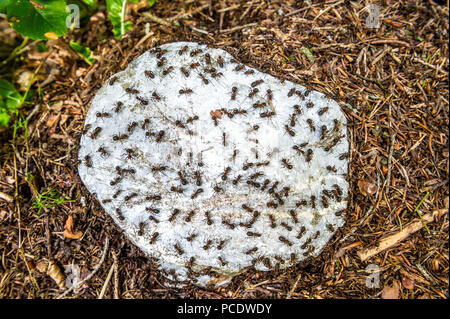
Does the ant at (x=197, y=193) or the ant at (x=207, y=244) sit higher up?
the ant at (x=197, y=193)

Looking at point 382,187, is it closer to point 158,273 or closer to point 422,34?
point 422,34

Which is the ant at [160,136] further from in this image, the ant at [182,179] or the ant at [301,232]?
the ant at [301,232]

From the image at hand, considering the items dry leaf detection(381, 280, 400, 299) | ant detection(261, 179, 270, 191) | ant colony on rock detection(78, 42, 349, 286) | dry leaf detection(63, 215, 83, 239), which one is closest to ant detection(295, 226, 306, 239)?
ant colony on rock detection(78, 42, 349, 286)

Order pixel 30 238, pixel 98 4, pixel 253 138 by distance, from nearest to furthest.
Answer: pixel 253 138
pixel 30 238
pixel 98 4

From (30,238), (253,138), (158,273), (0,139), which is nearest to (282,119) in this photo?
(253,138)

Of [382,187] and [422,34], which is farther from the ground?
[422,34]

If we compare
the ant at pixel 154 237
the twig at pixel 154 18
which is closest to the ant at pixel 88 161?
the ant at pixel 154 237
